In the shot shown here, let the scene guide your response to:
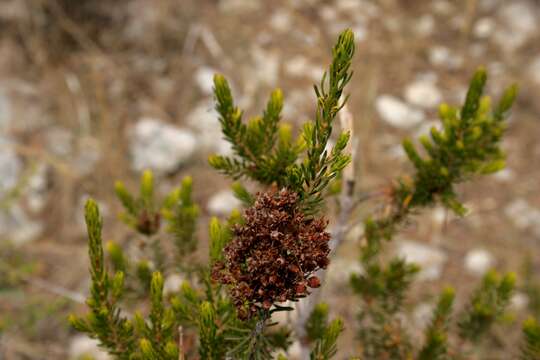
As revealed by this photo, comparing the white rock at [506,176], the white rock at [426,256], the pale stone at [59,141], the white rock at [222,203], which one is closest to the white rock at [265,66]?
the white rock at [222,203]

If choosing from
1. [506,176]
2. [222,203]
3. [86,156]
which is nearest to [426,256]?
[506,176]

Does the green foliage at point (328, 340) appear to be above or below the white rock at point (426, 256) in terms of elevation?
below

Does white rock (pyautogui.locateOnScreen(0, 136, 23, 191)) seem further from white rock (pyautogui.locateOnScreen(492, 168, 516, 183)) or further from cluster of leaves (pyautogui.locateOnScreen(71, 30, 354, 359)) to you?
white rock (pyautogui.locateOnScreen(492, 168, 516, 183))

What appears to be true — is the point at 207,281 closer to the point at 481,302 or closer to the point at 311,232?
the point at 311,232

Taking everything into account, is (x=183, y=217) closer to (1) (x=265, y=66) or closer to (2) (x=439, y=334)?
(2) (x=439, y=334)

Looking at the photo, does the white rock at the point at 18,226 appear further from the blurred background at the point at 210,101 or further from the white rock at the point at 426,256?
the white rock at the point at 426,256
